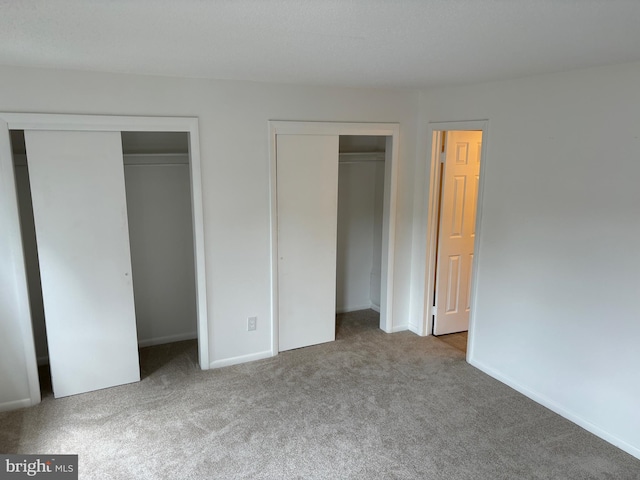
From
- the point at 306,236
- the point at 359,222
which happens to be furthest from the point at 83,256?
the point at 359,222

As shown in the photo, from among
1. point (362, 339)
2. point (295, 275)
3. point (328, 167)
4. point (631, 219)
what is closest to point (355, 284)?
point (362, 339)

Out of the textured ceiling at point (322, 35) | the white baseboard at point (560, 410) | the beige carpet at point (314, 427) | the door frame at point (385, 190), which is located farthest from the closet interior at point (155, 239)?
the white baseboard at point (560, 410)

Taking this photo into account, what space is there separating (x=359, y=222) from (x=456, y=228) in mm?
1068

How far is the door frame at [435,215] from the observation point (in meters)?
3.68

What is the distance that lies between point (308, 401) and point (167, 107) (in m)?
2.34

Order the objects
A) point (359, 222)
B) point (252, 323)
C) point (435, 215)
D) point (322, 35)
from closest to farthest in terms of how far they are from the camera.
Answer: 1. point (322, 35)
2. point (252, 323)
3. point (435, 215)
4. point (359, 222)

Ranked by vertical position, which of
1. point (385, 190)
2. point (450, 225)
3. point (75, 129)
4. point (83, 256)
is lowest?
point (83, 256)

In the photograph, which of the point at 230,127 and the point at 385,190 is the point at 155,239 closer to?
the point at 230,127

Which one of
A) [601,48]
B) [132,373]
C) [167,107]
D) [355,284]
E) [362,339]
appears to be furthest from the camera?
[355,284]

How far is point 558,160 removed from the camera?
306 cm

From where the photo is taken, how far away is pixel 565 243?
306 centimetres

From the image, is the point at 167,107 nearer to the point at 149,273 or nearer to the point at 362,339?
the point at 149,273

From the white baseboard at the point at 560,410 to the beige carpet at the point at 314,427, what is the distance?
6 centimetres

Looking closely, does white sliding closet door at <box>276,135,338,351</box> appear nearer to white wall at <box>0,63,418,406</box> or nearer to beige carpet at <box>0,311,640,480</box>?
white wall at <box>0,63,418,406</box>
